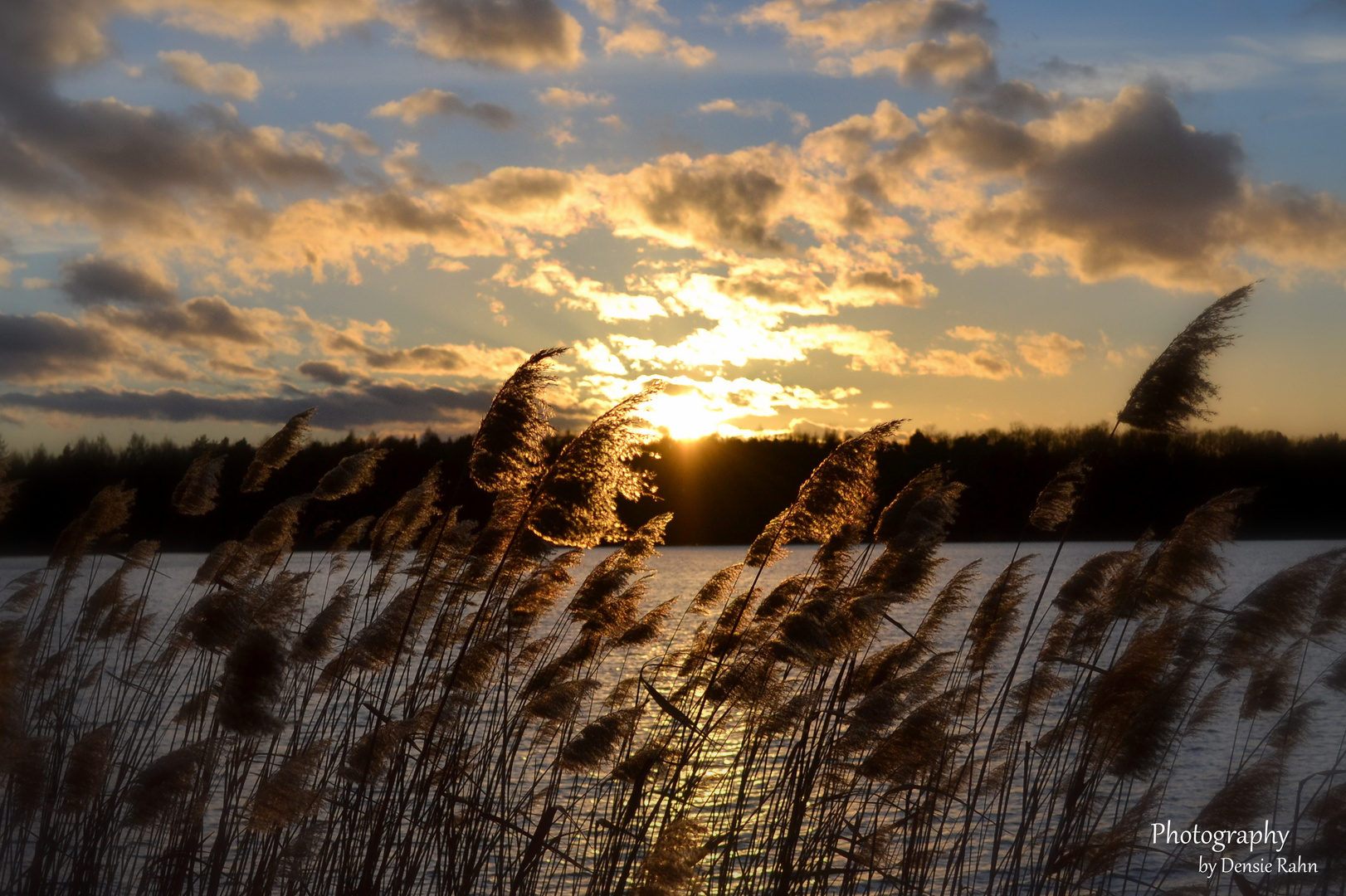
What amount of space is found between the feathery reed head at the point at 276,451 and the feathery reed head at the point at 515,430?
144 inches

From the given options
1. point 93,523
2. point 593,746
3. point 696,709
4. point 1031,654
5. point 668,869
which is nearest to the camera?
point 668,869

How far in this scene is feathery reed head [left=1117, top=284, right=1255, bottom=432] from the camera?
455cm

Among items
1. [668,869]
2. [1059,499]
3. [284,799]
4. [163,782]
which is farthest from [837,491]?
[163,782]

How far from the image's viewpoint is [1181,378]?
4551 millimetres

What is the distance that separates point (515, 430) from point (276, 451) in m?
3.83

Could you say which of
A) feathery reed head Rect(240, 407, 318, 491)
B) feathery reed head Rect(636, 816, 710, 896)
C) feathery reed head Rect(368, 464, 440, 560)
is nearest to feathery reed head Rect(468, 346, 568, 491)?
feathery reed head Rect(636, 816, 710, 896)

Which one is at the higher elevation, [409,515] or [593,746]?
[409,515]

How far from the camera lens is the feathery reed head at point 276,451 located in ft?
22.2

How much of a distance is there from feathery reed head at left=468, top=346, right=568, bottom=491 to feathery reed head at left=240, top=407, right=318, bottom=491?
366cm

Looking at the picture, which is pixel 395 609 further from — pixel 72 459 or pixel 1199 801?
pixel 72 459

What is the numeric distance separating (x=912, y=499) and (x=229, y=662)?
13.2 feet

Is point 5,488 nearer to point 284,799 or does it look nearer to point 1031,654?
point 284,799

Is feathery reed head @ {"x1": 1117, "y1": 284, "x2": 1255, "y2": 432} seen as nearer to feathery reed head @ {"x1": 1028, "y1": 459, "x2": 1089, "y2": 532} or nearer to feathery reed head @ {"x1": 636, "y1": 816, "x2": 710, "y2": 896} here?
feathery reed head @ {"x1": 1028, "y1": 459, "x2": 1089, "y2": 532}

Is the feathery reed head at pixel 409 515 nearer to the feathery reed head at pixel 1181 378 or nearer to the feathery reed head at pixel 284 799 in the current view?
the feathery reed head at pixel 284 799
